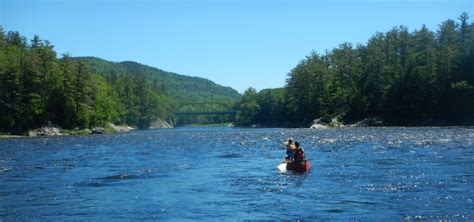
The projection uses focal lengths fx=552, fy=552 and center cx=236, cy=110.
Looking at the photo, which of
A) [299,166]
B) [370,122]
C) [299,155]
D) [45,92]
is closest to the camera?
[299,166]

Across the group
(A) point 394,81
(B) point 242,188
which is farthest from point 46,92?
(B) point 242,188

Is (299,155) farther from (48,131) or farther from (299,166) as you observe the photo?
(48,131)

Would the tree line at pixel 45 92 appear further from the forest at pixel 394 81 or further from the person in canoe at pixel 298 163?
the person in canoe at pixel 298 163

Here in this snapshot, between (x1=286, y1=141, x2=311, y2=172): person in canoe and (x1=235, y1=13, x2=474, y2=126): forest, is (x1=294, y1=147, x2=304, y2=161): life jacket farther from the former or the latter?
(x1=235, y1=13, x2=474, y2=126): forest

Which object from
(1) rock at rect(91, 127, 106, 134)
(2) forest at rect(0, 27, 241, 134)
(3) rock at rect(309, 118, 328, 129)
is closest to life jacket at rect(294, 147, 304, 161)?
(2) forest at rect(0, 27, 241, 134)

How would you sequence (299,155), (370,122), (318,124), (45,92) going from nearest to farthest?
(299,155) < (45,92) < (370,122) < (318,124)

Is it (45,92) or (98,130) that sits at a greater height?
(45,92)

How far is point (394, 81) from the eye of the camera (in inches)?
4953

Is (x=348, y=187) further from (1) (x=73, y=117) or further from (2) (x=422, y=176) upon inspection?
(1) (x=73, y=117)

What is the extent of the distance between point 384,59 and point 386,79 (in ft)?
18.7

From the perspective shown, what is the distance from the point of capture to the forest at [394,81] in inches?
4487

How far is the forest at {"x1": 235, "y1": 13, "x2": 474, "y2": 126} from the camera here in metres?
114

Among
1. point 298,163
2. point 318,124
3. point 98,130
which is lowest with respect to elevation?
point 298,163

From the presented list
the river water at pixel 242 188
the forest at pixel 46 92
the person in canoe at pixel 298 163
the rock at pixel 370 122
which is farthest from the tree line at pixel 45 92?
the person in canoe at pixel 298 163
